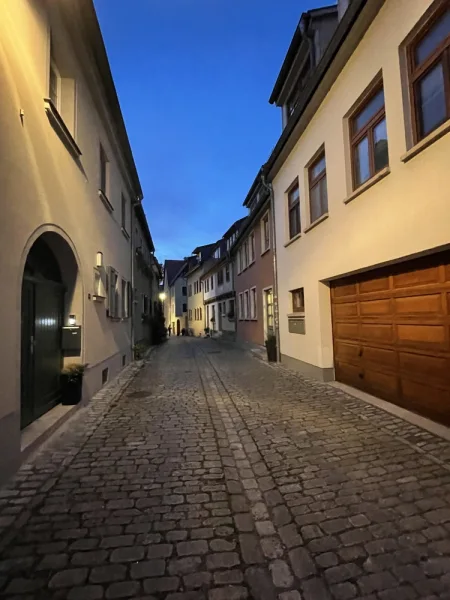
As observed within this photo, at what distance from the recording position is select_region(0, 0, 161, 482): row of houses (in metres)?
3.51

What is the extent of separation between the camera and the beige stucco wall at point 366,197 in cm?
448

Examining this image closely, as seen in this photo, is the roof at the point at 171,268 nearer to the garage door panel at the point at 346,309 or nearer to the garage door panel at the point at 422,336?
the garage door panel at the point at 346,309

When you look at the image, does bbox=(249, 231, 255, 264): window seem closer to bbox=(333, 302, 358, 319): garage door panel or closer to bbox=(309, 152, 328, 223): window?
bbox=(309, 152, 328, 223): window

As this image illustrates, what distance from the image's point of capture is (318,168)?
27.8 feet

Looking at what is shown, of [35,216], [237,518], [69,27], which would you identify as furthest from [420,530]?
[69,27]

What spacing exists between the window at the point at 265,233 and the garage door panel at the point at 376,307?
7.42m

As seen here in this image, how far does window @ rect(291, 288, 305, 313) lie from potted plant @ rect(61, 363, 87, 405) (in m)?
5.85

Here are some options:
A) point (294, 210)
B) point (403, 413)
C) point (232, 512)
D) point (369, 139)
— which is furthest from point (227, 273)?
point (232, 512)

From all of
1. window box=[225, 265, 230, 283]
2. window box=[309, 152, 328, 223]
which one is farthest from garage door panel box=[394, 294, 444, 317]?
window box=[225, 265, 230, 283]

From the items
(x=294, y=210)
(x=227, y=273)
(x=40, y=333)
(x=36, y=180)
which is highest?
(x=227, y=273)

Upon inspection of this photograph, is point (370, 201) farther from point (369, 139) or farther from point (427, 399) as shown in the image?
point (427, 399)

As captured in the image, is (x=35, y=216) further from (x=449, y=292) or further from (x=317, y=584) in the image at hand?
(x=449, y=292)

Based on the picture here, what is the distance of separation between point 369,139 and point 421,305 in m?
3.06

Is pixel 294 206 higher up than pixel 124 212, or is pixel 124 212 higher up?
pixel 124 212
